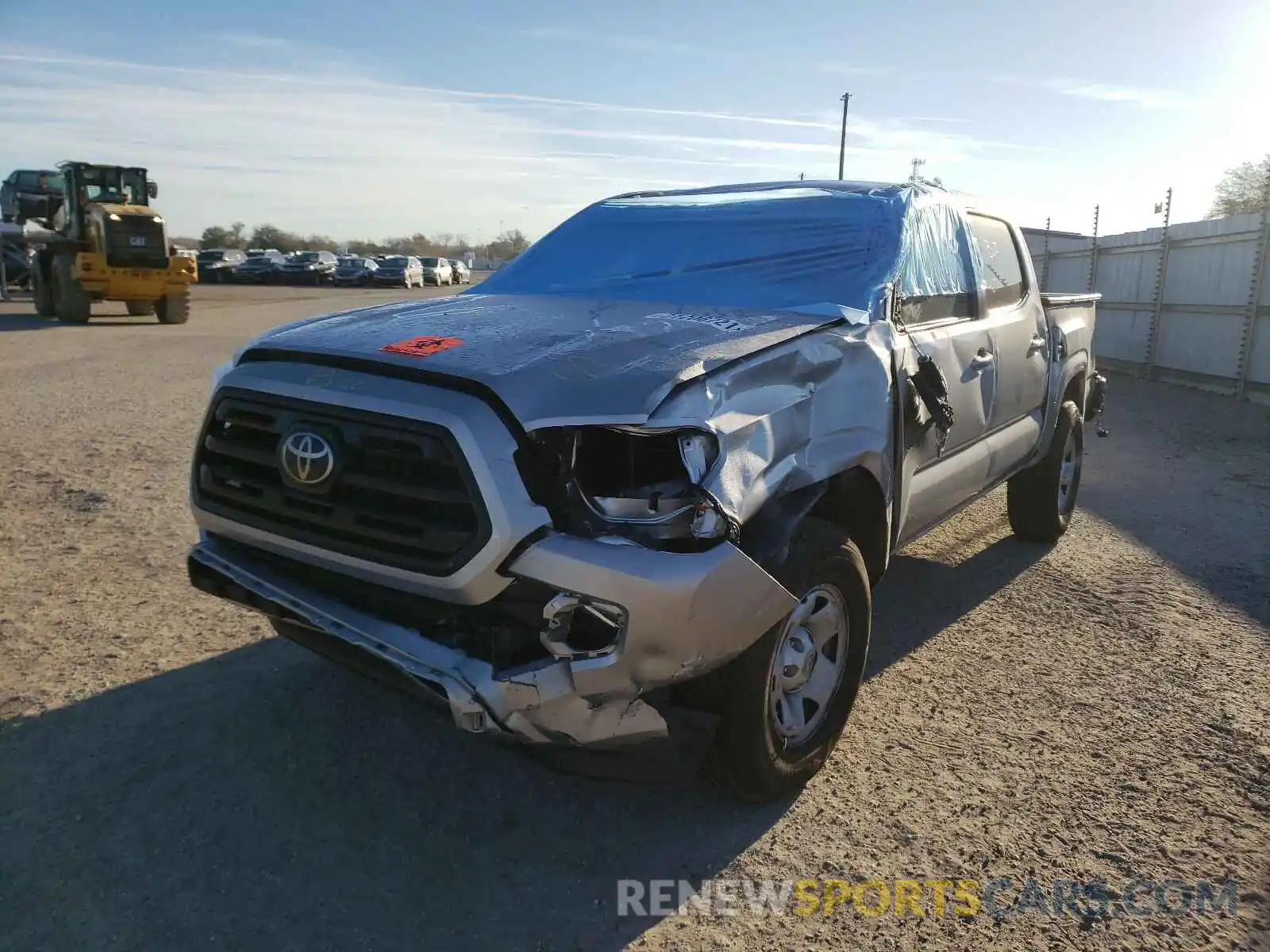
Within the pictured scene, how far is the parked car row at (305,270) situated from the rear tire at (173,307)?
89.3ft

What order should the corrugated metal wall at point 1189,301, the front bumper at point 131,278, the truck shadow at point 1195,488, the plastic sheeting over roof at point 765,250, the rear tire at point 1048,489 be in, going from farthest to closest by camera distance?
the front bumper at point 131,278 < the corrugated metal wall at point 1189,301 < the rear tire at point 1048,489 < the truck shadow at point 1195,488 < the plastic sheeting over roof at point 765,250

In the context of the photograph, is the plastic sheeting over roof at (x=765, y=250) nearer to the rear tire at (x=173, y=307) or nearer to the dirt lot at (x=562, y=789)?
the dirt lot at (x=562, y=789)

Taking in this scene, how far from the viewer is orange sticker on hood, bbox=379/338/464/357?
2842 mm

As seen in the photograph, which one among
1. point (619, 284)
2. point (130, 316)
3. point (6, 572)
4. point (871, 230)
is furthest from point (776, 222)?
point (130, 316)

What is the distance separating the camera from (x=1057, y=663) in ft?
14.1

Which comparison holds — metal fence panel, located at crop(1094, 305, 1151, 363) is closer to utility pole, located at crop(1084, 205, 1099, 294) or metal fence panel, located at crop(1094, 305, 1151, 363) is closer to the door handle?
utility pole, located at crop(1084, 205, 1099, 294)

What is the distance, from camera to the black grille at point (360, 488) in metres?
2.56

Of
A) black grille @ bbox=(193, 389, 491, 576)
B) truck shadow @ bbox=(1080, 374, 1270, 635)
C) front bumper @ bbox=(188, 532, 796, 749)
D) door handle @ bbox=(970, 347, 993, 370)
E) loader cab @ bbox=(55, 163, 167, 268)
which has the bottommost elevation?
truck shadow @ bbox=(1080, 374, 1270, 635)

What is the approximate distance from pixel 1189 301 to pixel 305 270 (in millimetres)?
41735

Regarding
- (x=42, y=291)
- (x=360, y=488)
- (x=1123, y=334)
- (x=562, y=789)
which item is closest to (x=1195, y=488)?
(x=562, y=789)

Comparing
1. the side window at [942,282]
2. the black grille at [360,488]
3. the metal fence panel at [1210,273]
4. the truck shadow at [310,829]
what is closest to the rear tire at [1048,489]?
the side window at [942,282]

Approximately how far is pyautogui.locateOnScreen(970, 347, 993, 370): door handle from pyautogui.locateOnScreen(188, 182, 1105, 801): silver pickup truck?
400 mm

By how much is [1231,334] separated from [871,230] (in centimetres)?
1223

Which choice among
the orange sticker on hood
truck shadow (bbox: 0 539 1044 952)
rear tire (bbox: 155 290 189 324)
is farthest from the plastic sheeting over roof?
rear tire (bbox: 155 290 189 324)
